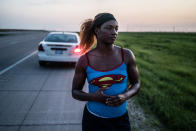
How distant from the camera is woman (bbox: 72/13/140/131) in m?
1.78

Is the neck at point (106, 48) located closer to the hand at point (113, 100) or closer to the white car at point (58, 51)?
the hand at point (113, 100)

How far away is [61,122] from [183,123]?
233 centimetres

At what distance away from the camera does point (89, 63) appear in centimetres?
187

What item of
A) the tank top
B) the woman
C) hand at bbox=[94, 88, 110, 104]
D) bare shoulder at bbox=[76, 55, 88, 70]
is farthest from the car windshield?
hand at bbox=[94, 88, 110, 104]

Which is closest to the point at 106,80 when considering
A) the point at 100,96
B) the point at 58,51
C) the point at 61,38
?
the point at 100,96

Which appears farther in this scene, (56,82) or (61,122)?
(56,82)

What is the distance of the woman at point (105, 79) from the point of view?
5.83ft

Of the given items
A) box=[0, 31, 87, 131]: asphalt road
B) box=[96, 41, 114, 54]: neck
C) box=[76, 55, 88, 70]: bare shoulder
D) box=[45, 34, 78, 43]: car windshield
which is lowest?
box=[0, 31, 87, 131]: asphalt road

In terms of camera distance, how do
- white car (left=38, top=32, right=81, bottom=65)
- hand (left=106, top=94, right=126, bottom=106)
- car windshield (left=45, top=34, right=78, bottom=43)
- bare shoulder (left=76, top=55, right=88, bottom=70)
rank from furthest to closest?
car windshield (left=45, top=34, right=78, bottom=43) < white car (left=38, top=32, right=81, bottom=65) < bare shoulder (left=76, top=55, right=88, bottom=70) < hand (left=106, top=94, right=126, bottom=106)

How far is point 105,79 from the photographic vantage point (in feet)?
5.79

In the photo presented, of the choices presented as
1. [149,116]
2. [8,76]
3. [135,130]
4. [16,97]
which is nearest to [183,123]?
[149,116]

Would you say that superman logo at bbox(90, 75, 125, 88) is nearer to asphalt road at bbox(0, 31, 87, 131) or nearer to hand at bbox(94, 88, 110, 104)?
hand at bbox(94, 88, 110, 104)

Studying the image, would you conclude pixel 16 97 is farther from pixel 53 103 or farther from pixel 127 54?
pixel 127 54

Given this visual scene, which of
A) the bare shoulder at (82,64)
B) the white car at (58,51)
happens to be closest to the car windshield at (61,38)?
the white car at (58,51)
